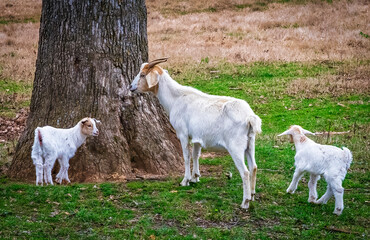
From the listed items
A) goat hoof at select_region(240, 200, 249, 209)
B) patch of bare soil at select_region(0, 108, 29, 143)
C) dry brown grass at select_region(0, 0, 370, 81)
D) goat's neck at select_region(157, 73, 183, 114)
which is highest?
dry brown grass at select_region(0, 0, 370, 81)

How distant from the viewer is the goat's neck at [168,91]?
370 inches

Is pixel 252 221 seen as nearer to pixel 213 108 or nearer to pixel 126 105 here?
pixel 213 108

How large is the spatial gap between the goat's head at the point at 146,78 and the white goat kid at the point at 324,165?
270cm

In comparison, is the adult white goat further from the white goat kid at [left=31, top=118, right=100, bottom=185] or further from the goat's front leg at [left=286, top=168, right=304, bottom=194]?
the white goat kid at [left=31, top=118, right=100, bottom=185]

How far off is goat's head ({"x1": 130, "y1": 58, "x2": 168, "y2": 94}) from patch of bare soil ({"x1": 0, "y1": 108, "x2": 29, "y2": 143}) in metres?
5.33

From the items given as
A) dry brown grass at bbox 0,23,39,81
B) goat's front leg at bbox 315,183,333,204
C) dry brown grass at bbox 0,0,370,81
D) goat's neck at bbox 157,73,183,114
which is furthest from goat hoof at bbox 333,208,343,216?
dry brown grass at bbox 0,23,39,81

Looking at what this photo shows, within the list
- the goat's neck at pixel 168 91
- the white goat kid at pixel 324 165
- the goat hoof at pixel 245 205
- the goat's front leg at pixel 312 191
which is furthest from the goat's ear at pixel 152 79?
the goat's front leg at pixel 312 191

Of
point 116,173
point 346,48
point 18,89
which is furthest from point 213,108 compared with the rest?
point 346,48

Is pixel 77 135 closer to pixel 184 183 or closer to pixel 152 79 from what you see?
pixel 152 79

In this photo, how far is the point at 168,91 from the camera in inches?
372

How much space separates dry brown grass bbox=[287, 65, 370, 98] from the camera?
17547 mm

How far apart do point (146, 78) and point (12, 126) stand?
A: 22.2 feet

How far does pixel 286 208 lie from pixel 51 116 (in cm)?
493

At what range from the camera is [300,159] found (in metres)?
8.65
